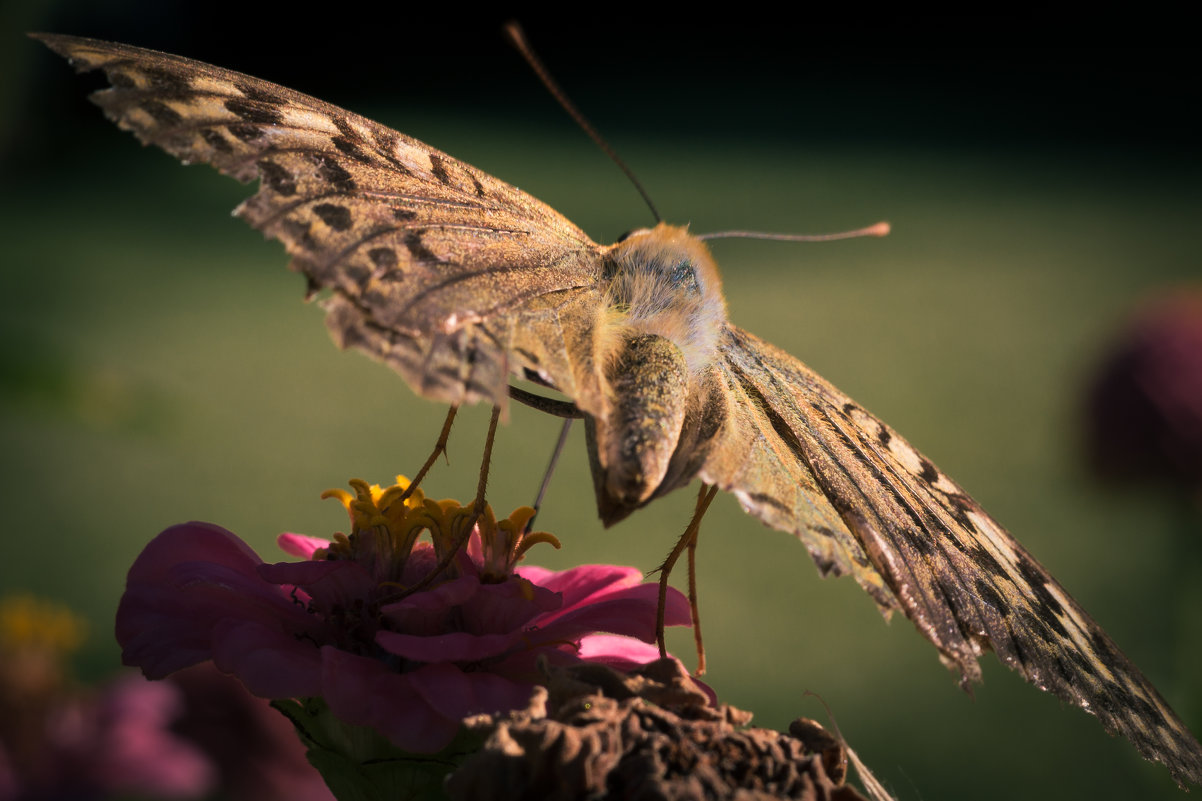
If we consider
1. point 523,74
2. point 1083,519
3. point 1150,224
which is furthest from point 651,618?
point 523,74

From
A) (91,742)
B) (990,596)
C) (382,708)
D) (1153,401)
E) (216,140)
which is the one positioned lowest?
(91,742)

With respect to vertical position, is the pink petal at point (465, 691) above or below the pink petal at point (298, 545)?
above

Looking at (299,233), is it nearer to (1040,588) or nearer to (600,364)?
(600,364)

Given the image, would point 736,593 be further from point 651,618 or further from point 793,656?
point 651,618

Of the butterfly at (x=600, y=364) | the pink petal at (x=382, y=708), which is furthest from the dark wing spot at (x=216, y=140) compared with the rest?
the pink petal at (x=382, y=708)

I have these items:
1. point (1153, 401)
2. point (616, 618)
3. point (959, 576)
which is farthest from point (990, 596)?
point (1153, 401)

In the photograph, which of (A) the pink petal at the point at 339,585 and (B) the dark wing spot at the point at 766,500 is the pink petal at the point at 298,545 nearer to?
(A) the pink petal at the point at 339,585

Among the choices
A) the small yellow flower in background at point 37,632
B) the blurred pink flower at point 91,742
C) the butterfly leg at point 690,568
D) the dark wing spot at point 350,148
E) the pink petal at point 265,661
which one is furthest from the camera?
the small yellow flower in background at point 37,632
